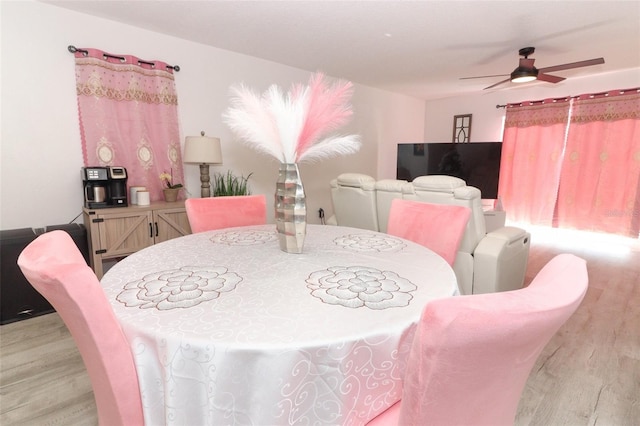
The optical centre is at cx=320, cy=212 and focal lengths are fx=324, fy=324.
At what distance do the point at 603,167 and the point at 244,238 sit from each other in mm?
4962

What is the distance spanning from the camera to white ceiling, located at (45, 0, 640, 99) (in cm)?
236

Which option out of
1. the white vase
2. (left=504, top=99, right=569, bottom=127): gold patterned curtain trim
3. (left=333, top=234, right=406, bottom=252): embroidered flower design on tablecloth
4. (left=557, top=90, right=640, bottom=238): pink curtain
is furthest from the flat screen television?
the white vase

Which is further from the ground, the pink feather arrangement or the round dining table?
the pink feather arrangement

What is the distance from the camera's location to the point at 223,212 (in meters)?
1.99

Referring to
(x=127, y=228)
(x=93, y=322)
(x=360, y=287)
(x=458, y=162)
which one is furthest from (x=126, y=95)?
(x=458, y=162)

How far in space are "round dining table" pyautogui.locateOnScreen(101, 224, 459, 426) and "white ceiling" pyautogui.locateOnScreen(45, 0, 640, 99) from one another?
2.19m

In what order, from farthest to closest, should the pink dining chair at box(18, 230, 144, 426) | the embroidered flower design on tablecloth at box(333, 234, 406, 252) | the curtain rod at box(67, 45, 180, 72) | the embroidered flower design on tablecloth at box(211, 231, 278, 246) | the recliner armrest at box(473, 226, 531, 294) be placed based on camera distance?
A: 1. the curtain rod at box(67, 45, 180, 72)
2. the recliner armrest at box(473, 226, 531, 294)
3. the embroidered flower design on tablecloth at box(211, 231, 278, 246)
4. the embroidered flower design on tablecloth at box(333, 234, 406, 252)
5. the pink dining chair at box(18, 230, 144, 426)

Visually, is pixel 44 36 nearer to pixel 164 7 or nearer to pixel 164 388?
pixel 164 7

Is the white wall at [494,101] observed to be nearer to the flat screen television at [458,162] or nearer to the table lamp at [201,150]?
the flat screen television at [458,162]

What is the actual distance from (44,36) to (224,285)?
8.79 feet

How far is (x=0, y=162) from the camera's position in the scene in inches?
89.6

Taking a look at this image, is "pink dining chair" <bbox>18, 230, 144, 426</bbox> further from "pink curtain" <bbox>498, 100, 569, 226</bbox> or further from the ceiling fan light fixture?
"pink curtain" <bbox>498, 100, 569, 226</bbox>

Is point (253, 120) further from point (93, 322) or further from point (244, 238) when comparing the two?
point (93, 322)

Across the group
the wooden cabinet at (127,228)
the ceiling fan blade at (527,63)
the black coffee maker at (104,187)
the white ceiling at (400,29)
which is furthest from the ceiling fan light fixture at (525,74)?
the black coffee maker at (104,187)
